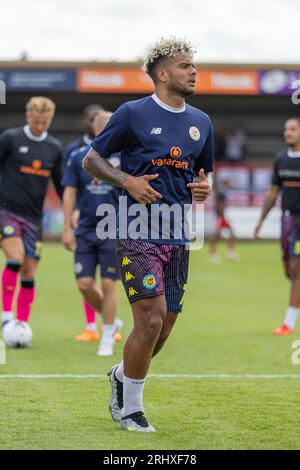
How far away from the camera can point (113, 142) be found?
7117mm

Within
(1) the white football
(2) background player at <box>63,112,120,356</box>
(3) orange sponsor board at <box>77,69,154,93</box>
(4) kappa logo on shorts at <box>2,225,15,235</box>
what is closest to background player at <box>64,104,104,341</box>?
(2) background player at <box>63,112,120,356</box>

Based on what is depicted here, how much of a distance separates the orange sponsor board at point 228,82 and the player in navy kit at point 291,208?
2278cm

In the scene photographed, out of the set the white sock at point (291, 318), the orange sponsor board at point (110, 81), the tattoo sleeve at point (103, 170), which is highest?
the orange sponsor board at point (110, 81)

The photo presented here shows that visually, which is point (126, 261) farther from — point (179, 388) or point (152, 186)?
point (179, 388)

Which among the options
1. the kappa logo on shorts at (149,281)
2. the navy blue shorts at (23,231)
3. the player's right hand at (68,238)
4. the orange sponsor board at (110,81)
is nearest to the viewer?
the kappa logo on shorts at (149,281)

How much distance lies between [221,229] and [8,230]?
1687 centimetres

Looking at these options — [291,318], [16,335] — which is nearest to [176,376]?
[16,335]

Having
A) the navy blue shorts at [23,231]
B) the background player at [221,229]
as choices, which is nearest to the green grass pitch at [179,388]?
the navy blue shorts at [23,231]

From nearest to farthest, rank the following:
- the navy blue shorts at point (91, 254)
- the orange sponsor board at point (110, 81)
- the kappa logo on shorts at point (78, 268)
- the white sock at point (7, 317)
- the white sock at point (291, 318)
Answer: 1. the navy blue shorts at point (91, 254)
2. the kappa logo on shorts at point (78, 268)
3. the white sock at point (7, 317)
4. the white sock at point (291, 318)
5. the orange sponsor board at point (110, 81)

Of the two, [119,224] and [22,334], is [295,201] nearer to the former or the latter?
[22,334]

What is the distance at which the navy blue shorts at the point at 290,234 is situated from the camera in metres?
13.3

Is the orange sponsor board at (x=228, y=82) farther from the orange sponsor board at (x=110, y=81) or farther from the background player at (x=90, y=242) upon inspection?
the background player at (x=90, y=242)

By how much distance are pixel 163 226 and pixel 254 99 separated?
33.2 metres
